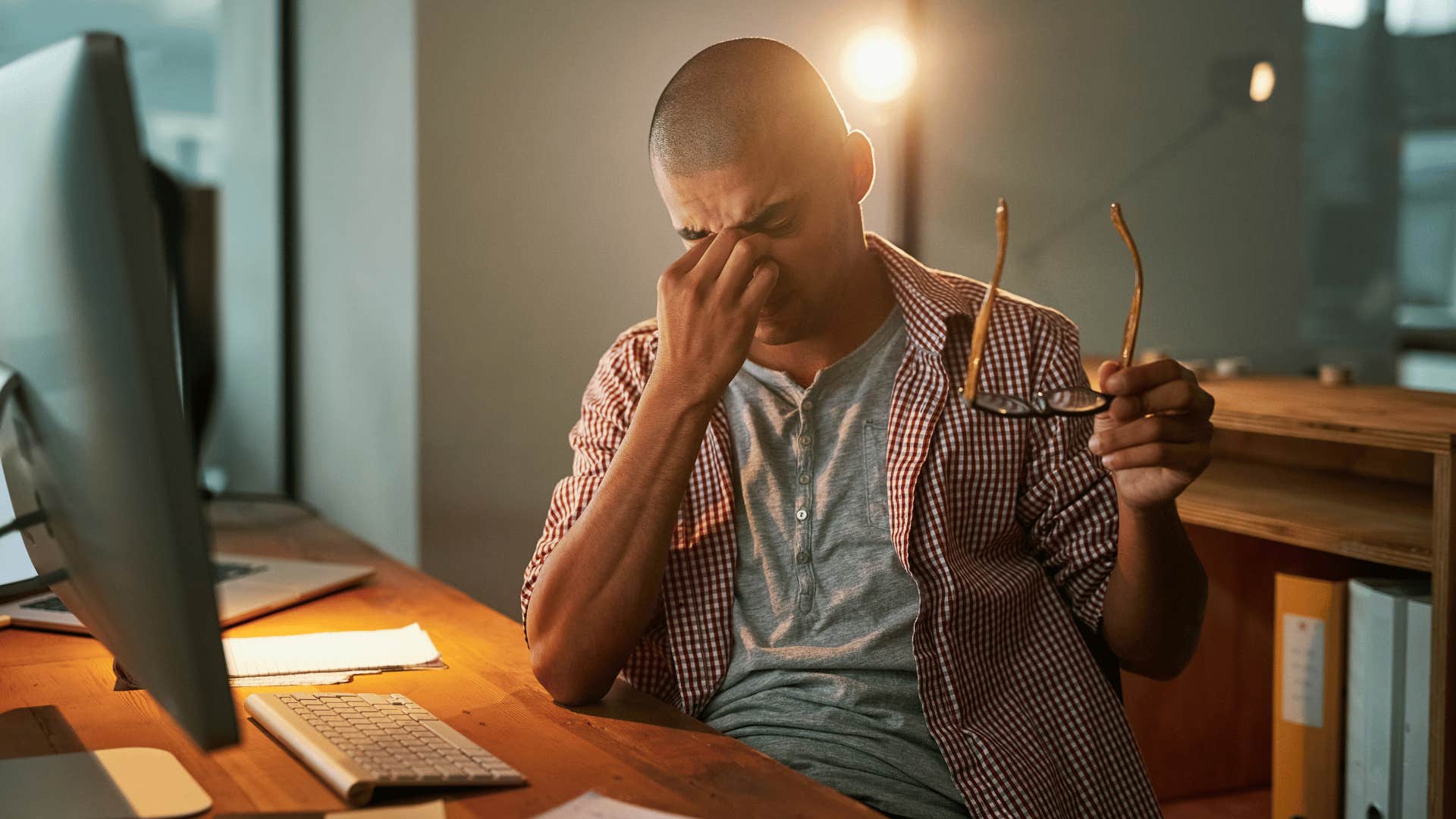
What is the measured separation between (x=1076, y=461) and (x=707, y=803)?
56cm

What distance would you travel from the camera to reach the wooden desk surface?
34.1 inches

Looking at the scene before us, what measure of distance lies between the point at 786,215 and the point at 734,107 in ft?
0.42

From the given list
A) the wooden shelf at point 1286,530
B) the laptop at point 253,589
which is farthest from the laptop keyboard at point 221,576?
the wooden shelf at point 1286,530

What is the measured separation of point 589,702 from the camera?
1.12 metres

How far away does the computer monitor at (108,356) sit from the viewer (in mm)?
598

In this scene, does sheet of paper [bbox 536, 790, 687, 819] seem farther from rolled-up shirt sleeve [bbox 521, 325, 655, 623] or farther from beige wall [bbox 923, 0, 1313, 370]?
beige wall [bbox 923, 0, 1313, 370]

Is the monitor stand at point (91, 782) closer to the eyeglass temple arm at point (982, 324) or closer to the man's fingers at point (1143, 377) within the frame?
the eyeglass temple arm at point (982, 324)

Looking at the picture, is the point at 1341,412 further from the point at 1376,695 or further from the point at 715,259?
the point at 715,259

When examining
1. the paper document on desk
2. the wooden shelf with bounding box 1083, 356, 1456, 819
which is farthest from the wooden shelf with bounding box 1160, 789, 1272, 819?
the paper document on desk

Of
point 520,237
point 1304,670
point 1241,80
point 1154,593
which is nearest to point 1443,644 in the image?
point 1304,670

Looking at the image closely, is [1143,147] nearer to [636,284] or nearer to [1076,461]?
[636,284]

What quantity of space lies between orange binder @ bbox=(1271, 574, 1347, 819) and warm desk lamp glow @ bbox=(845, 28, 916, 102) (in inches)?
47.3

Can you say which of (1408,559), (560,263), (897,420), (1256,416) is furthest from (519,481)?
(1408,559)

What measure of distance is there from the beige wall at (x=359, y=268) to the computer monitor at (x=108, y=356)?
123cm
